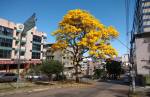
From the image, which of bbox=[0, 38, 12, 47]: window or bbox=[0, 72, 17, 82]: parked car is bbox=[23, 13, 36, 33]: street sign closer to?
bbox=[0, 72, 17, 82]: parked car

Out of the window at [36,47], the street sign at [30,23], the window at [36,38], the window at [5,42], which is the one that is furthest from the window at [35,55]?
the street sign at [30,23]

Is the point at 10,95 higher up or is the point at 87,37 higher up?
the point at 87,37

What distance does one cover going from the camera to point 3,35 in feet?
169

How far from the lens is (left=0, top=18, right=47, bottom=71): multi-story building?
171 ft

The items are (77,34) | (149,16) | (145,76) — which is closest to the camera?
Answer: (77,34)

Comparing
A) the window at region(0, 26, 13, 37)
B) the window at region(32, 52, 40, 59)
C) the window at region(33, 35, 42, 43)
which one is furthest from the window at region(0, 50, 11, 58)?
the window at region(33, 35, 42, 43)

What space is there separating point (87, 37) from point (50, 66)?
9.68 metres

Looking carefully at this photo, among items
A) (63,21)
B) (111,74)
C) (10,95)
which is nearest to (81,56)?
(63,21)

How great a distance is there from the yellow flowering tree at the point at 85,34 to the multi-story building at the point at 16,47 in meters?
14.3

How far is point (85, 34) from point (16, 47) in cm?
2767

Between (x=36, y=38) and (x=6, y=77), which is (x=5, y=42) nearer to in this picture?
(x=36, y=38)

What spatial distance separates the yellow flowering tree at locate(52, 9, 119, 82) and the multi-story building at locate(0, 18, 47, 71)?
14.3 meters

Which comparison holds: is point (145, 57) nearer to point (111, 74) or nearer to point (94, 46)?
point (94, 46)

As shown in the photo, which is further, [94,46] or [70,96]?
[94,46]
